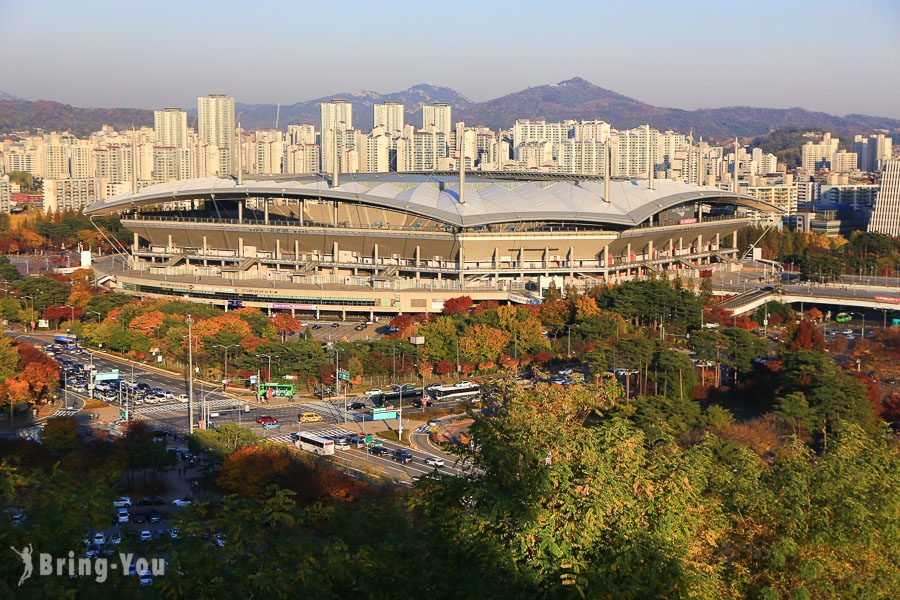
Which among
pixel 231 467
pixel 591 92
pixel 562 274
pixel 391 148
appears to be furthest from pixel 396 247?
pixel 591 92

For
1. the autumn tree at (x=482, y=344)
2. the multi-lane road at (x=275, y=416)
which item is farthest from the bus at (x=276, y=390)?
the autumn tree at (x=482, y=344)

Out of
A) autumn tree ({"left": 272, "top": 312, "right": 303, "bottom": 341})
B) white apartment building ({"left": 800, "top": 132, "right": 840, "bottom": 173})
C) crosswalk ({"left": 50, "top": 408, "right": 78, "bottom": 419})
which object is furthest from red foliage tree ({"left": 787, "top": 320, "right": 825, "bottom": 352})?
white apartment building ({"left": 800, "top": 132, "right": 840, "bottom": 173})

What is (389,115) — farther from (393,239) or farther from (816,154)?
(393,239)

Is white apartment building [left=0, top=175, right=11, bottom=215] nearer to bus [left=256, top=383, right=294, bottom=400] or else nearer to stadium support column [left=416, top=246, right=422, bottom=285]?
stadium support column [left=416, top=246, right=422, bottom=285]

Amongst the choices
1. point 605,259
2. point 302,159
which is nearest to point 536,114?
point 302,159

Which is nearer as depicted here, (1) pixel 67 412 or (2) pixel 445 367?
(1) pixel 67 412

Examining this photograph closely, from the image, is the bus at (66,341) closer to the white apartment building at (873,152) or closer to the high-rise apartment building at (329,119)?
the high-rise apartment building at (329,119)
